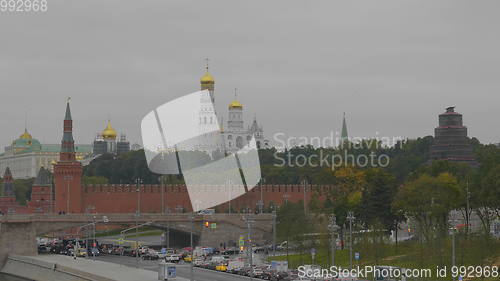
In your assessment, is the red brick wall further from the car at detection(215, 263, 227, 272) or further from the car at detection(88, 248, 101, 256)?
the car at detection(215, 263, 227, 272)

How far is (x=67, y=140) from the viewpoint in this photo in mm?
143250

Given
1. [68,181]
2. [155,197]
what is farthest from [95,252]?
[155,197]

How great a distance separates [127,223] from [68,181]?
26891 mm

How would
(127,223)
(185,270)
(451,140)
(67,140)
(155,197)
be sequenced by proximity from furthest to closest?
(451,140) < (155,197) < (67,140) < (127,223) < (185,270)

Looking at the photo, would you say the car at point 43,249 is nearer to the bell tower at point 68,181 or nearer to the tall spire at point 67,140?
the bell tower at point 68,181

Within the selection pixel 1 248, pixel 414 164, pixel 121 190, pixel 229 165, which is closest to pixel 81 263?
pixel 1 248

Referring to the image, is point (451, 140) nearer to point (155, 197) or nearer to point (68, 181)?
point (155, 197)

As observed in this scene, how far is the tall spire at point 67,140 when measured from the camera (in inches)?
5546

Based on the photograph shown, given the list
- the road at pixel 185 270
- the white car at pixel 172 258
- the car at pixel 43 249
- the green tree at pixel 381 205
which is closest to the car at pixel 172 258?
the white car at pixel 172 258

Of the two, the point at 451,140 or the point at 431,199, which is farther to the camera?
the point at 451,140

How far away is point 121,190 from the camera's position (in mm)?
144625

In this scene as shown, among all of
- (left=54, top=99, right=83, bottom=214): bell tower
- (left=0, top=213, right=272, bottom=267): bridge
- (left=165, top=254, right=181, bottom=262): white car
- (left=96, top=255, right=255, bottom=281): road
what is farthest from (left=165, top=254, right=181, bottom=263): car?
(left=54, top=99, right=83, bottom=214): bell tower

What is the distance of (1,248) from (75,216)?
9112 mm

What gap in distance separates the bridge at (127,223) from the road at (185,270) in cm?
703
